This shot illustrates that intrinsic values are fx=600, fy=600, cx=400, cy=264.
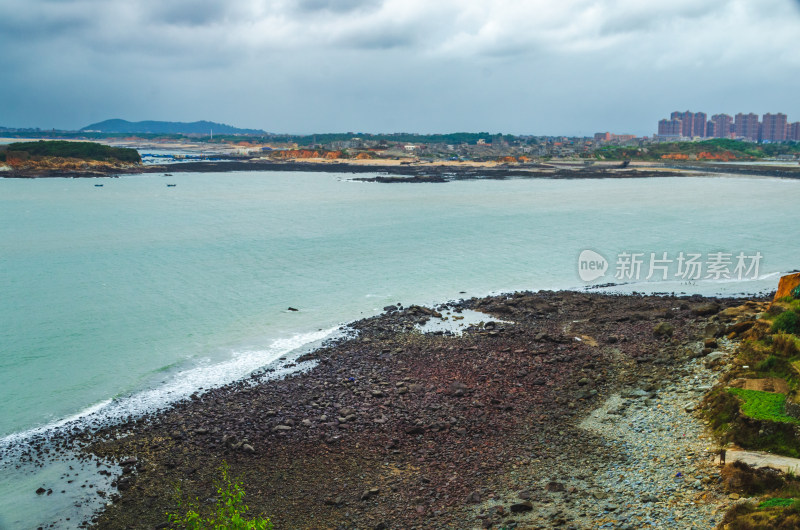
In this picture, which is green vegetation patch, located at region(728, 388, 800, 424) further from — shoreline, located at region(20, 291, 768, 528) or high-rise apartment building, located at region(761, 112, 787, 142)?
high-rise apartment building, located at region(761, 112, 787, 142)

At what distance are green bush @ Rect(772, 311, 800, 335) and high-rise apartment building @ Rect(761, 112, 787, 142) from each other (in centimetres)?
20802

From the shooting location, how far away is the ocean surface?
37.8 ft

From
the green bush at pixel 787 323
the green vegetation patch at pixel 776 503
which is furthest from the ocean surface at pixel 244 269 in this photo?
the green bush at pixel 787 323

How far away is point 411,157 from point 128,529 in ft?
340

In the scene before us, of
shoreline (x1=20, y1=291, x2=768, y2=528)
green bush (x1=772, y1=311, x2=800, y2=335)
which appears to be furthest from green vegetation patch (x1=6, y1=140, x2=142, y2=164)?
green bush (x1=772, y1=311, x2=800, y2=335)

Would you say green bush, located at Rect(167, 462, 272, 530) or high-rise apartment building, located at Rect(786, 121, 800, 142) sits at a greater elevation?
high-rise apartment building, located at Rect(786, 121, 800, 142)

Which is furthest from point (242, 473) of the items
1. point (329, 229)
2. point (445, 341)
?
point (329, 229)

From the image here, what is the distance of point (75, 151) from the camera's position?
7719cm

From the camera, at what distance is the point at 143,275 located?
70.4 ft
